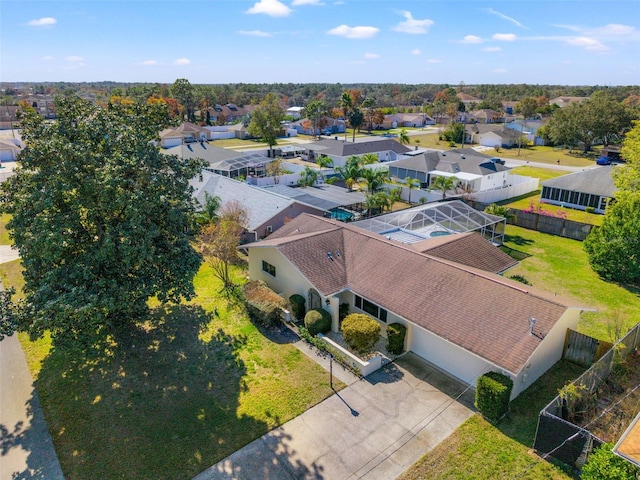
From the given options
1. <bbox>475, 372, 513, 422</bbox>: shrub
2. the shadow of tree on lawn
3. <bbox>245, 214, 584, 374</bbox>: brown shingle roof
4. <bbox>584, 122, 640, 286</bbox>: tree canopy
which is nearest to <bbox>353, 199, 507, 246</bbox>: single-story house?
<bbox>245, 214, 584, 374</bbox>: brown shingle roof

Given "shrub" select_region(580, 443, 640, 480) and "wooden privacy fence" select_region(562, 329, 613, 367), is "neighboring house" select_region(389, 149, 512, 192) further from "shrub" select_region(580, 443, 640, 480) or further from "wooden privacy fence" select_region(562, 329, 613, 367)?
"shrub" select_region(580, 443, 640, 480)

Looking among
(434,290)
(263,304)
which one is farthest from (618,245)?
(263,304)

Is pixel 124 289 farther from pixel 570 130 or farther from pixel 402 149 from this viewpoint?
pixel 570 130

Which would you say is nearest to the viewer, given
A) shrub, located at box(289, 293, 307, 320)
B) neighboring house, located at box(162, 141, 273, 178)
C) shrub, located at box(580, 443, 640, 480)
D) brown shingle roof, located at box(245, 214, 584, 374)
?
shrub, located at box(580, 443, 640, 480)

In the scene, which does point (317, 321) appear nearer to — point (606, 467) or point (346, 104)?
point (606, 467)

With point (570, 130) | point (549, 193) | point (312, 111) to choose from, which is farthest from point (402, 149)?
point (312, 111)
